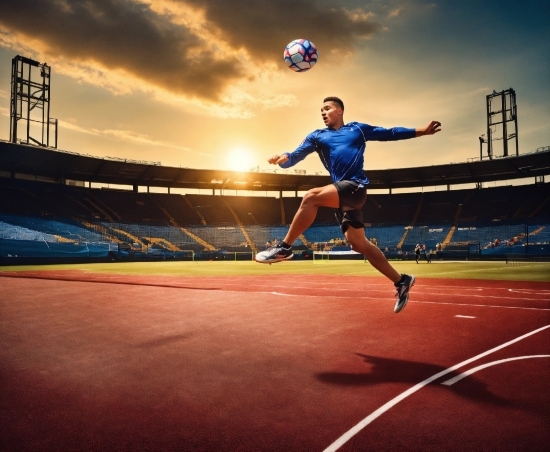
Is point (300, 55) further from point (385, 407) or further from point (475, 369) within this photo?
point (385, 407)

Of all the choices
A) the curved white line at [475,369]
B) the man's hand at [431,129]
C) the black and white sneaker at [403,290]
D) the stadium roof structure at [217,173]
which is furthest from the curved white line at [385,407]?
the stadium roof structure at [217,173]

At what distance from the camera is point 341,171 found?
5402 millimetres

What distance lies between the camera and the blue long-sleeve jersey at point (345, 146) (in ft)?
17.7

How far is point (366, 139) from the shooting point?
5.68 meters

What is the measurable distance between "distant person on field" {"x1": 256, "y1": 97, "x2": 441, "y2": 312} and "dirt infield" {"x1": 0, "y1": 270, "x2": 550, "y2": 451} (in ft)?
4.23

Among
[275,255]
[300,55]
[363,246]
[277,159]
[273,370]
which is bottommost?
[273,370]

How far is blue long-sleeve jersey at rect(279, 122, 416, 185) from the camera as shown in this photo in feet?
17.7

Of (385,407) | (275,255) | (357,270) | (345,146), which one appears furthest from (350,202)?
(357,270)

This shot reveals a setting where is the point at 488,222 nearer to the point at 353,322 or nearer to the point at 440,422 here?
the point at 353,322

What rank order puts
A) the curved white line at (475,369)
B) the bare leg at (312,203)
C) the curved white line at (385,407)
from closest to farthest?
the curved white line at (385,407) < the curved white line at (475,369) < the bare leg at (312,203)

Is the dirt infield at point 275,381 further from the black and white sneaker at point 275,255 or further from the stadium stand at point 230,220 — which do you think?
the stadium stand at point 230,220

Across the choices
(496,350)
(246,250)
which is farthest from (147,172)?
(496,350)

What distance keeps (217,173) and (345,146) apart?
2062 inches

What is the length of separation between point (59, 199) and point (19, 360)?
160 ft
